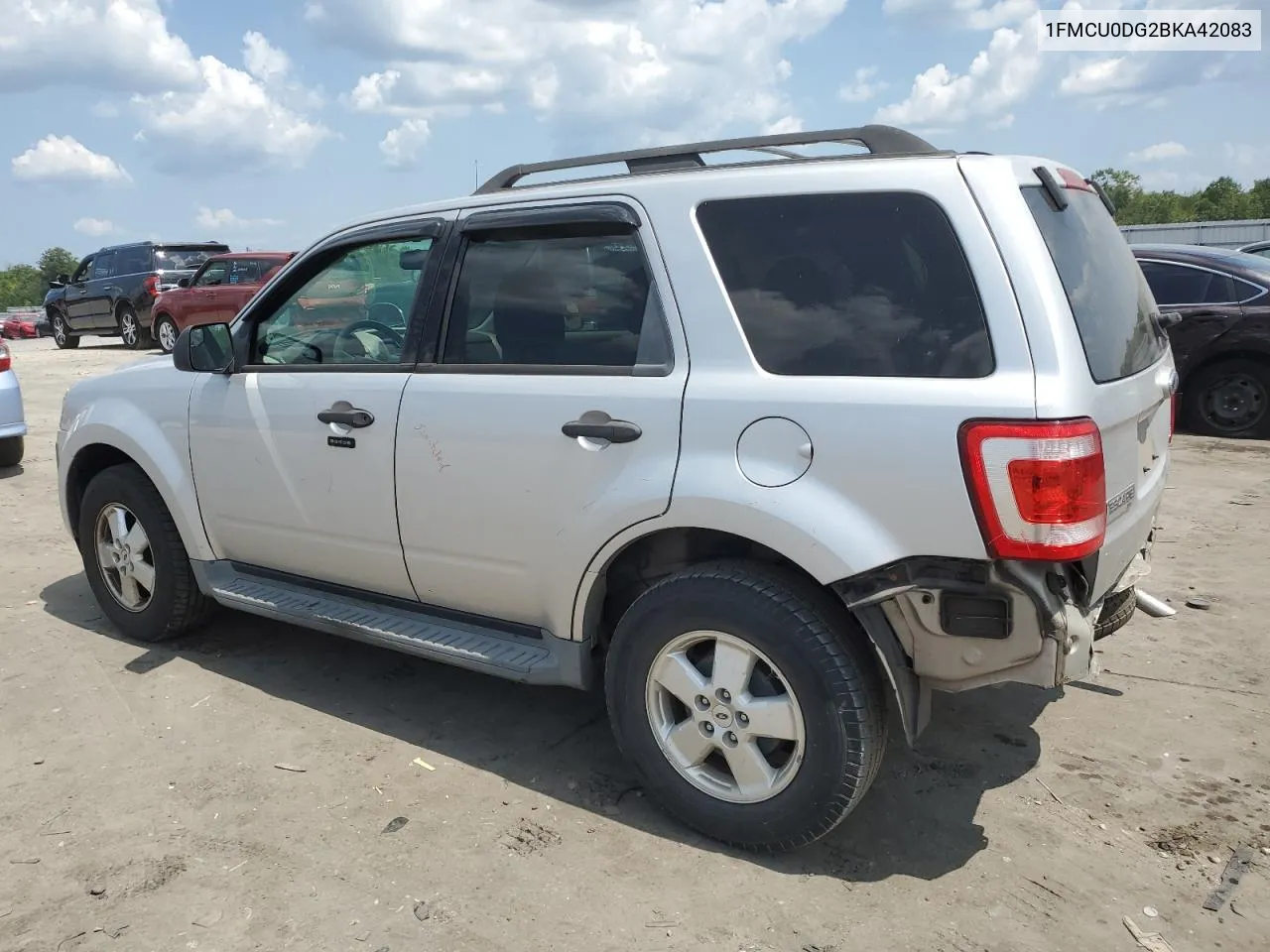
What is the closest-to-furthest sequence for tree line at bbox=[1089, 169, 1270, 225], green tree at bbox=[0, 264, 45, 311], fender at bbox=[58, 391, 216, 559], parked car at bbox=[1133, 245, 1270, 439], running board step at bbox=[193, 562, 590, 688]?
1. running board step at bbox=[193, 562, 590, 688]
2. fender at bbox=[58, 391, 216, 559]
3. parked car at bbox=[1133, 245, 1270, 439]
4. tree line at bbox=[1089, 169, 1270, 225]
5. green tree at bbox=[0, 264, 45, 311]

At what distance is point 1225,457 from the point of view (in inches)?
338

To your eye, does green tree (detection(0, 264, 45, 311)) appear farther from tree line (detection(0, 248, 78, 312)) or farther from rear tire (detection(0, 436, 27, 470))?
rear tire (detection(0, 436, 27, 470))

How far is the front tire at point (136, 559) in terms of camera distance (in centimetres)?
463

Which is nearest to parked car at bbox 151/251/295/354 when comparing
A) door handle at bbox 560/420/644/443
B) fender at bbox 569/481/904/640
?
door handle at bbox 560/420/644/443

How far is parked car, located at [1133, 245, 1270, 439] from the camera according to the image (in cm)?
912

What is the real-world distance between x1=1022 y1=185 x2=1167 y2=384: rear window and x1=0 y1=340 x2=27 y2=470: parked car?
8.38 metres

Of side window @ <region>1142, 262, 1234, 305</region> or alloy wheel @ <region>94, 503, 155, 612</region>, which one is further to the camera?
side window @ <region>1142, 262, 1234, 305</region>

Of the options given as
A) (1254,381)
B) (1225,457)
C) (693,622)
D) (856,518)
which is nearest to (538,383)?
(693,622)

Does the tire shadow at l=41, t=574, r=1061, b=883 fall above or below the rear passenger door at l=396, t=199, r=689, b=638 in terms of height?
below

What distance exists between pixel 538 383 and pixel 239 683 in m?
2.08

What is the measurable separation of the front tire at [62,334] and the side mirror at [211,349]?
19.5m

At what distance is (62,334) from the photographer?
70.9 ft

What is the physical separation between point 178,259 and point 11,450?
11.4 meters

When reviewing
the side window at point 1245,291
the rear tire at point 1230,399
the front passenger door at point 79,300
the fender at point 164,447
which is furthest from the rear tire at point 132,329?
the side window at point 1245,291
